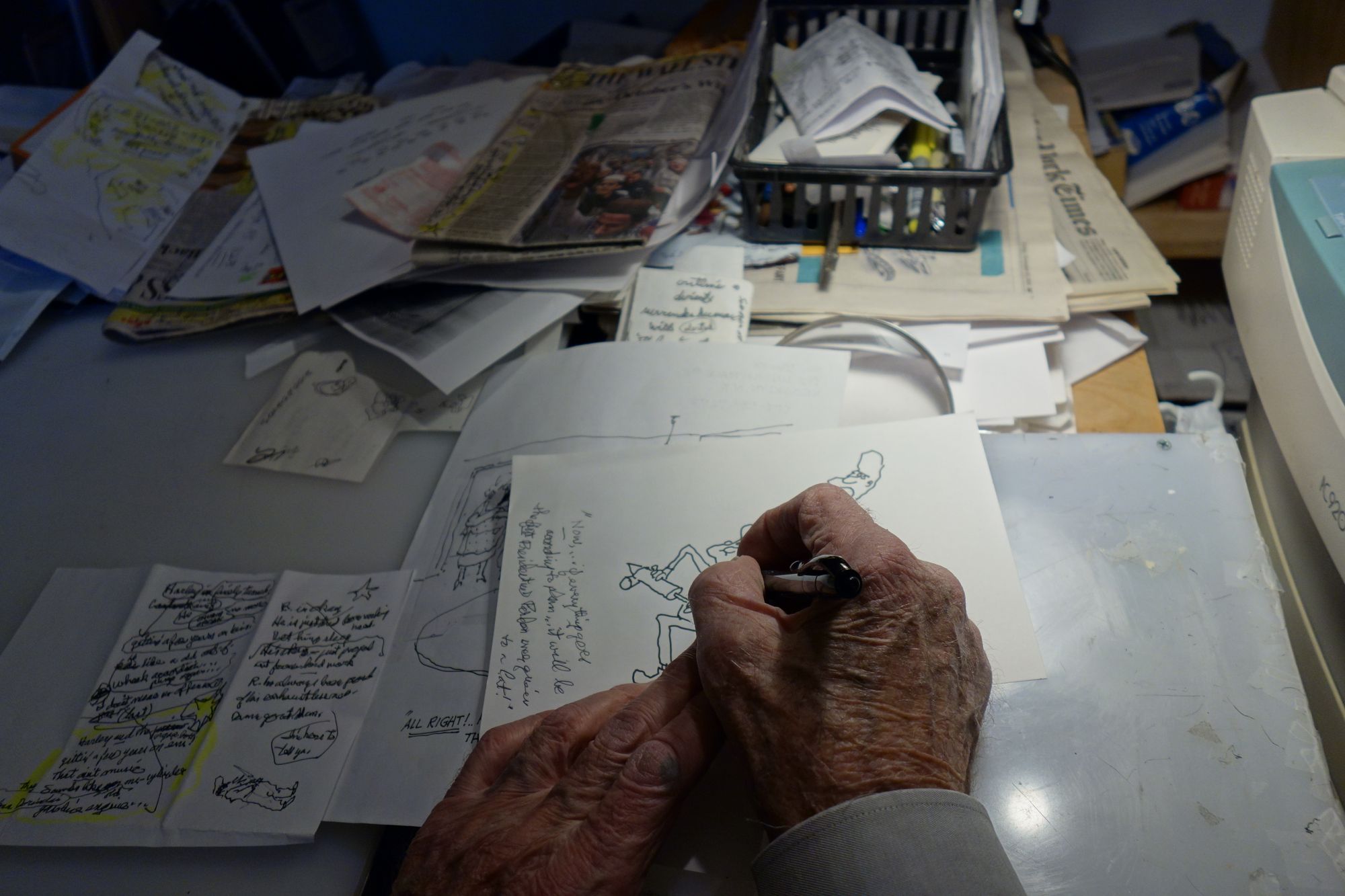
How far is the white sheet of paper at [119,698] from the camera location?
61 cm

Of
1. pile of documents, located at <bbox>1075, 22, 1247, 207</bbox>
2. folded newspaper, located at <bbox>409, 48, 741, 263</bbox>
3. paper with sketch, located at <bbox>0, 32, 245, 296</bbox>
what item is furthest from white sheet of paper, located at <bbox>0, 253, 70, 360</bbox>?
pile of documents, located at <bbox>1075, 22, 1247, 207</bbox>

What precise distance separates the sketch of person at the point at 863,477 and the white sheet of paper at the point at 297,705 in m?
0.40

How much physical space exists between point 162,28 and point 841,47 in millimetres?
1176

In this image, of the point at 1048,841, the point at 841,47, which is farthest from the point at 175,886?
the point at 841,47

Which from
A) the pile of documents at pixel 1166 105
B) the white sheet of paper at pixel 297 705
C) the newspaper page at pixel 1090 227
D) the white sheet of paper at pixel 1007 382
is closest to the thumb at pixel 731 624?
the white sheet of paper at pixel 297 705

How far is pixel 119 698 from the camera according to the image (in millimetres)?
679

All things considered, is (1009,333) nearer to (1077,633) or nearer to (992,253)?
(992,253)

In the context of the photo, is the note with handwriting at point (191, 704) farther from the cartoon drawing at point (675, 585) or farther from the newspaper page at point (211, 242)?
the newspaper page at point (211, 242)

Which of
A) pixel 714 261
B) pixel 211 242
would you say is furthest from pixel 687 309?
pixel 211 242

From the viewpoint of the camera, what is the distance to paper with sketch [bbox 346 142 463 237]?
104 cm

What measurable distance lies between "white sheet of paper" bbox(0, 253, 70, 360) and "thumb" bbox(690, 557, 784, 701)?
1009 mm

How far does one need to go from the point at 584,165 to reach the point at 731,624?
754 millimetres

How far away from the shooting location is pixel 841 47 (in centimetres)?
108

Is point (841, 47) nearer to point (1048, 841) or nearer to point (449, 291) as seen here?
point (449, 291)
